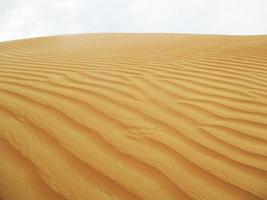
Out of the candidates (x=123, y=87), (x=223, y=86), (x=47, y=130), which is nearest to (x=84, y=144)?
(x=47, y=130)

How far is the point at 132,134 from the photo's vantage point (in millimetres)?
2215

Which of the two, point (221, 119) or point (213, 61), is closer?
point (221, 119)

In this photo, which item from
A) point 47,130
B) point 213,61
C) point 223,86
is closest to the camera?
point 47,130

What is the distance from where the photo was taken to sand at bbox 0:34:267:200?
1.73 meters

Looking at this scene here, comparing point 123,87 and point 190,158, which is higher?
point 123,87

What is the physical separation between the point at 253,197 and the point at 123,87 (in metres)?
1.69

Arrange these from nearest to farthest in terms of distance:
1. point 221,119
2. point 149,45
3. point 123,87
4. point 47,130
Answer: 1. point 47,130
2. point 221,119
3. point 123,87
4. point 149,45

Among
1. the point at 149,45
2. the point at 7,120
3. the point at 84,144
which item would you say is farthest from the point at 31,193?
the point at 149,45

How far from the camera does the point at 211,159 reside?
6.61ft

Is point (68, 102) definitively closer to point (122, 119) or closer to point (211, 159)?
point (122, 119)

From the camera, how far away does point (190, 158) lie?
2010 millimetres

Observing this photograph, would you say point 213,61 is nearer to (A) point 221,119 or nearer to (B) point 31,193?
(A) point 221,119

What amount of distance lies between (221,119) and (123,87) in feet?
3.20

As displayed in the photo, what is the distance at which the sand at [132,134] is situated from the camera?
1.73 metres
